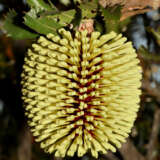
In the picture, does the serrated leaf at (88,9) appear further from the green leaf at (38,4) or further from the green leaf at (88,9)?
the green leaf at (38,4)

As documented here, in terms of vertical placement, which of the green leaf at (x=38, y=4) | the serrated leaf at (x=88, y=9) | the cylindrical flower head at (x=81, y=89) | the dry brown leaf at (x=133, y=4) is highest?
the green leaf at (x=38, y=4)

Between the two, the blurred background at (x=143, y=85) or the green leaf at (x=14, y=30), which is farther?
the blurred background at (x=143, y=85)

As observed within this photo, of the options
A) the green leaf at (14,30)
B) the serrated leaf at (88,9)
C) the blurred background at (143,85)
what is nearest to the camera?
the serrated leaf at (88,9)

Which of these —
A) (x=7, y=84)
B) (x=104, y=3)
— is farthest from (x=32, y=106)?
(x=7, y=84)

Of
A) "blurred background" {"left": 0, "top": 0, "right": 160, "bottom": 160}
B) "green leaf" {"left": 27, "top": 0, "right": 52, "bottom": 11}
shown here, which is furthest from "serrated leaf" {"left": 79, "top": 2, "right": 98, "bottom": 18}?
"blurred background" {"left": 0, "top": 0, "right": 160, "bottom": 160}

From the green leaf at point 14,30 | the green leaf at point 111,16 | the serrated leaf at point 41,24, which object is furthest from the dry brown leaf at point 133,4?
the green leaf at point 14,30

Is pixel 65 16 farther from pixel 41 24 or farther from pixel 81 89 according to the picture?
pixel 81 89

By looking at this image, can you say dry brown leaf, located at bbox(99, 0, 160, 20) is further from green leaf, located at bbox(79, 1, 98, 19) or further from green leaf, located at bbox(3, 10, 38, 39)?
green leaf, located at bbox(3, 10, 38, 39)

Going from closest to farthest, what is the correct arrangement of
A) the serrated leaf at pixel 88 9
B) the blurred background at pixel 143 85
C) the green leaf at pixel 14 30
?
the serrated leaf at pixel 88 9, the green leaf at pixel 14 30, the blurred background at pixel 143 85
